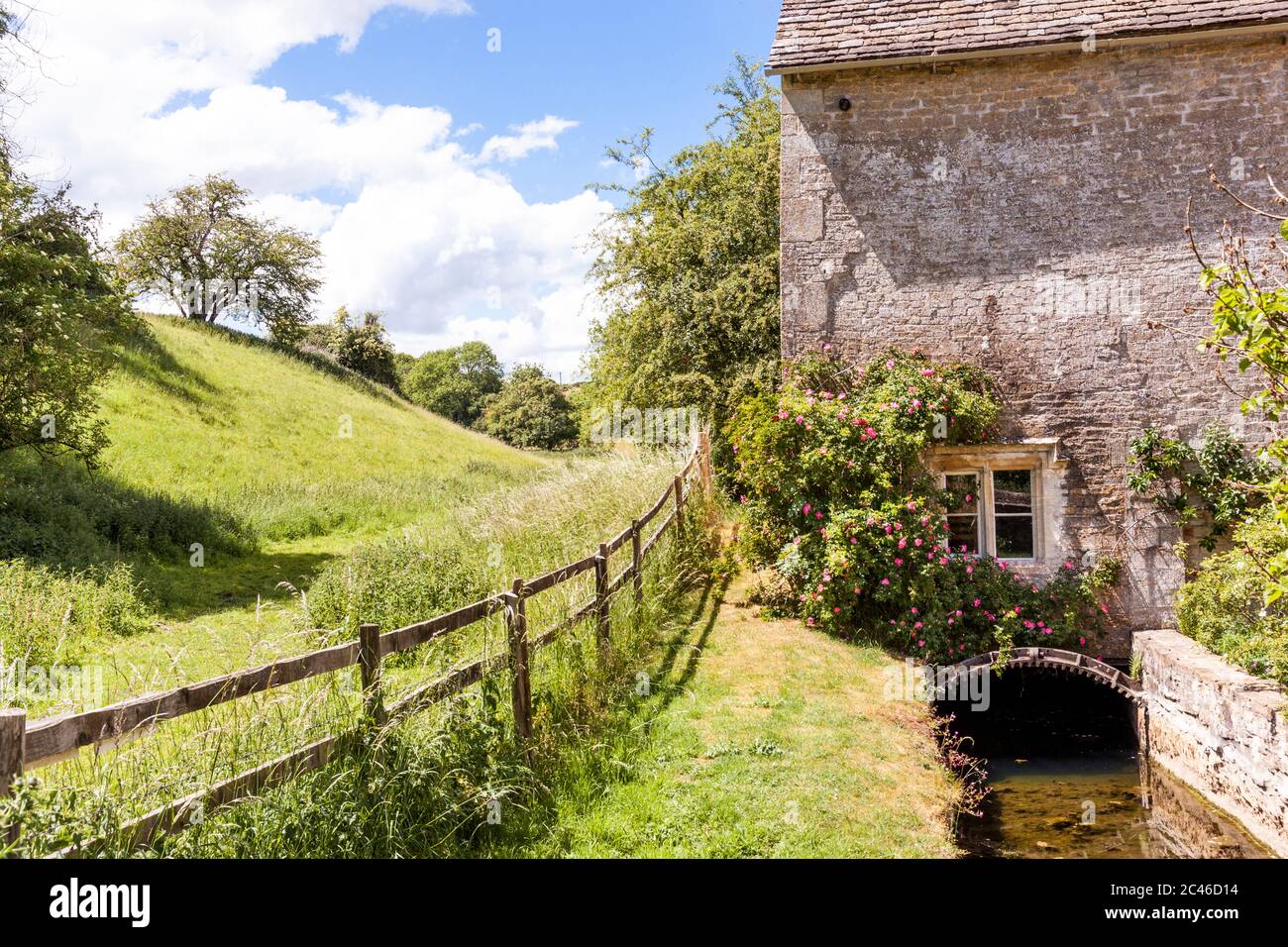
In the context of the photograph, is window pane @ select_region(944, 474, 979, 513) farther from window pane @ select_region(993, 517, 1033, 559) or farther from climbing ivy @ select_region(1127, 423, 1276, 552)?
climbing ivy @ select_region(1127, 423, 1276, 552)

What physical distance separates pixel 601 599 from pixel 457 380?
6547 cm

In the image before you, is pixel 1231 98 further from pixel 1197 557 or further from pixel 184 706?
pixel 184 706

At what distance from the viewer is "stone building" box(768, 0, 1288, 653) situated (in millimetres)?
9969

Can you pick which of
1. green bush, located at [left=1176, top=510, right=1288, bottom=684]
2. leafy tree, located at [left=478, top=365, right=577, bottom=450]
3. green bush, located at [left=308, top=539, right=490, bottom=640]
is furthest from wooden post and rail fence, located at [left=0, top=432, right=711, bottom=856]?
leafy tree, located at [left=478, top=365, right=577, bottom=450]

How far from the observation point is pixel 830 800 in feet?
19.0

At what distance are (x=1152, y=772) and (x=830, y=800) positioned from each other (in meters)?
4.69

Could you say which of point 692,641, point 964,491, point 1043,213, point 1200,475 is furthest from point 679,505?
point 1200,475

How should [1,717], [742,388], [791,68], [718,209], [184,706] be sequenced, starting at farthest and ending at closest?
[718,209]
[742,388]
[791,68]
[184,706]
[1,717]

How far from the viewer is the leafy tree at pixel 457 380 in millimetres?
68438

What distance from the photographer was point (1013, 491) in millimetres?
10656

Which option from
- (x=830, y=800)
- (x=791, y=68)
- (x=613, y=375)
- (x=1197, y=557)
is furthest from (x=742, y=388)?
(x=830, y=800)

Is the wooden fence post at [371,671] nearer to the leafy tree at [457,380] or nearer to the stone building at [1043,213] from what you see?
the stone building at [1043,213]

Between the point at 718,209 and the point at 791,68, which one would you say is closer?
the point at 791,68

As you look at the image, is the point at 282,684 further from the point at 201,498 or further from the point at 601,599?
the point at 201,498
